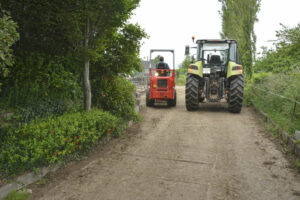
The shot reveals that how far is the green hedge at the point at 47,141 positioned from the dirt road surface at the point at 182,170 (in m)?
0.33

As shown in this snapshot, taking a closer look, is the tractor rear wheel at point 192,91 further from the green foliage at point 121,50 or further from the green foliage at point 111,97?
the green foliage at point 121,50

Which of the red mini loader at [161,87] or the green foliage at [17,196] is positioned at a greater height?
the red mini loader at [161,87]

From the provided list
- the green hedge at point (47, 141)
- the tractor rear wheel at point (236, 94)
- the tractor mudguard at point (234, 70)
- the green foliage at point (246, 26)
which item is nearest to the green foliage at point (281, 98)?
the tractor rear wheel at point (236, 94)

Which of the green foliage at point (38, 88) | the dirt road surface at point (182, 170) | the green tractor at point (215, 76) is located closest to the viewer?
the dirt road surface at point (182, 170)

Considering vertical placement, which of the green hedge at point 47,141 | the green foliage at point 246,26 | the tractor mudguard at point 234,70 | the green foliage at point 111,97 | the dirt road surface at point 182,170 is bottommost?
the dirt road surface at point 182,170

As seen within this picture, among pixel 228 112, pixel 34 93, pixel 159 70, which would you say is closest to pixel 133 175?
pixel 34 93

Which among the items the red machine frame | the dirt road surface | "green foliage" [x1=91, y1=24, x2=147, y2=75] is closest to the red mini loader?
the red machine frame

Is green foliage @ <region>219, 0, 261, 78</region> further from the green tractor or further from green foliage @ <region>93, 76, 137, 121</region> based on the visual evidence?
green foliage @ <region>93, 76, 137, 121</region>

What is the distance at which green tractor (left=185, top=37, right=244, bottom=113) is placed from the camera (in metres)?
9.57

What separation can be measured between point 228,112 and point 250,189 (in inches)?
246

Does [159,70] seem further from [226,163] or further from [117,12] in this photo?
[226,163]

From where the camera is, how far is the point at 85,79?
6379mm

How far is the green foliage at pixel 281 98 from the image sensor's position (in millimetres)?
6602

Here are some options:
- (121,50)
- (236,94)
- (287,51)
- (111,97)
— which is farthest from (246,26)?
(111,97)
